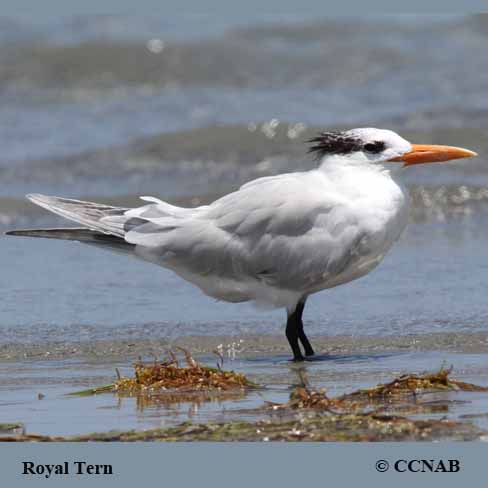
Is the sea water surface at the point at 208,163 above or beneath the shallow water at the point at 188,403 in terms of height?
above

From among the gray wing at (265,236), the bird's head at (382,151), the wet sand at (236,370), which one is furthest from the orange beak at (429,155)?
the wet sand at (236,370)

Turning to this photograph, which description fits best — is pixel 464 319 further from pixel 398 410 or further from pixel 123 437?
pixel 123 437

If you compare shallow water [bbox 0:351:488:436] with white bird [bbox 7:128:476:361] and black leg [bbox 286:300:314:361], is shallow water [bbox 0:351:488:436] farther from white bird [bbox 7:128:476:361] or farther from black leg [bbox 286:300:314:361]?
white bird [bbox 7:128:476:361]

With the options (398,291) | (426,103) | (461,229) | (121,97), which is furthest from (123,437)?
(121,97)

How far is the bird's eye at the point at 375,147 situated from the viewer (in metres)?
5.80

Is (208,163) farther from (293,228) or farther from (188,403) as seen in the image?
(188,403)

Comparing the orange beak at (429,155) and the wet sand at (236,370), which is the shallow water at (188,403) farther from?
the orange beak at (429,155)

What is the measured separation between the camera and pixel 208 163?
1110 centimetres

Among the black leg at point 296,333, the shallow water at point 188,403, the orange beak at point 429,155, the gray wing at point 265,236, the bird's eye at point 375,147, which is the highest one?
the bird's eye at point 375,147

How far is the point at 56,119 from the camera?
503 inches

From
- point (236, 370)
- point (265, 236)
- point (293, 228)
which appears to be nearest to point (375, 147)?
point (293, 228)

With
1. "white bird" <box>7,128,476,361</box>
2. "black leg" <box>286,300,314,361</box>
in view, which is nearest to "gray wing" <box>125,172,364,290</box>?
"white bird" <box>7,128,476,361</box>

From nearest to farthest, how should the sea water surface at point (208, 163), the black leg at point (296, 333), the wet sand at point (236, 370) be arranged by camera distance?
1. the wet sand at point (236, 370)
2. the sea water surface at point (208, 163)
3. the black leg at point (296, 333)

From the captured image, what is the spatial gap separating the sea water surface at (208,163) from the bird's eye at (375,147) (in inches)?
35.3
